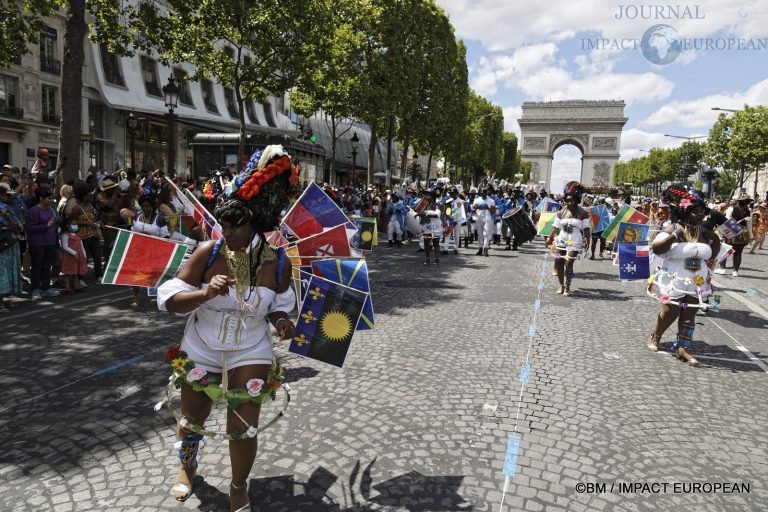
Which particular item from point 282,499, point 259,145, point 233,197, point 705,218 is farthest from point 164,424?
point 259,145

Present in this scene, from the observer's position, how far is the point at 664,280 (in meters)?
6.58

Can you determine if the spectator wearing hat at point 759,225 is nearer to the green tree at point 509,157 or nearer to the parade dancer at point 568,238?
the parade dancer at point 568,238

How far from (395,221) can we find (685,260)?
1232 cm

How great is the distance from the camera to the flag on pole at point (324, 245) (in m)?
3.72

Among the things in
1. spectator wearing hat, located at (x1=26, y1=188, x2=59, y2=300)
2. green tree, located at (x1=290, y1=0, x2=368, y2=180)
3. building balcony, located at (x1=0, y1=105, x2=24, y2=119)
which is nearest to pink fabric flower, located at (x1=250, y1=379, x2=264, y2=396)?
spectator wearing hat, located at (x1=26, y1=188, x2=59, y2=300)

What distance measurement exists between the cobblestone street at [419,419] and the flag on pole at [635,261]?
2.71 ft

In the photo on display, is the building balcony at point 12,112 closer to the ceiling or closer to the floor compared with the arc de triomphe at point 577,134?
closer to the floor

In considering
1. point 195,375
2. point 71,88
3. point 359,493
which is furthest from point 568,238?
point 71,88

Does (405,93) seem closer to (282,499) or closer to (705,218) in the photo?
(705,218)

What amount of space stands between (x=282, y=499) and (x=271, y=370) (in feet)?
2.61

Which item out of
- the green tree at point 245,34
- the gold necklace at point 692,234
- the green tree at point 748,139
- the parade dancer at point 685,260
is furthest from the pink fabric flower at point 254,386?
the green tree at point 748,139

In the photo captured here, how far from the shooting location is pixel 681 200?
252 inches

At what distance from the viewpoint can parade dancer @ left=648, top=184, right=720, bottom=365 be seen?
20.8ft

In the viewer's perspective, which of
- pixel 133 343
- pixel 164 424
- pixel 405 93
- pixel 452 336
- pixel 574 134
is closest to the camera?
pixel 164 424
